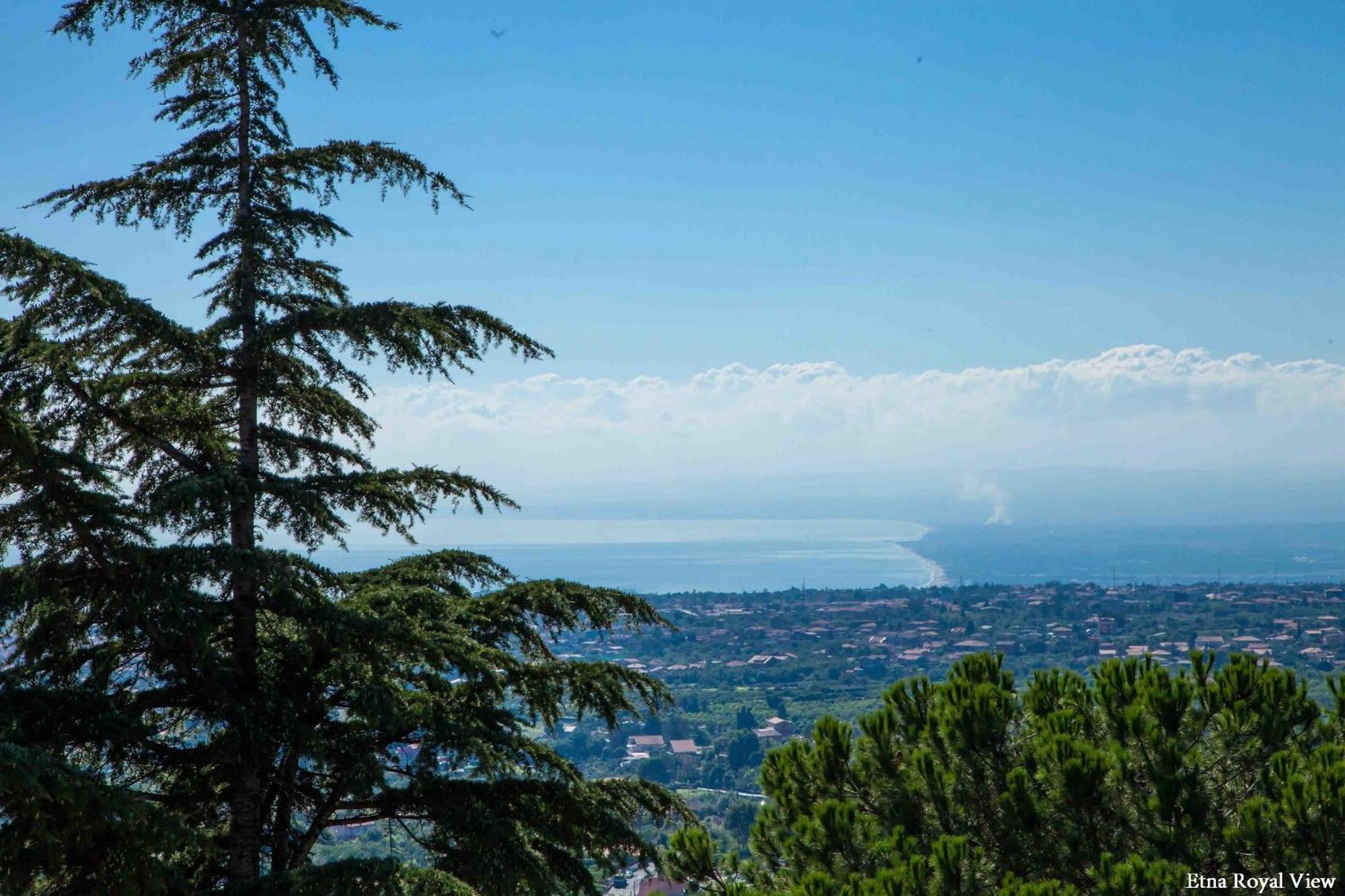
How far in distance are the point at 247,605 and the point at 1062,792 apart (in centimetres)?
432

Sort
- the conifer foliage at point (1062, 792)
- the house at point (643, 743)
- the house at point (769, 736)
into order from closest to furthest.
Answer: the conifer foliage at point (1062, 792), the house at point (769, 736), the house at point (643, 743)

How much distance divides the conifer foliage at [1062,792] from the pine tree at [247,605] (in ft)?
3.56

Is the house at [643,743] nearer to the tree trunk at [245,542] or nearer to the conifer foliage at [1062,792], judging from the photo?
the conifer foliage at [1062,792]

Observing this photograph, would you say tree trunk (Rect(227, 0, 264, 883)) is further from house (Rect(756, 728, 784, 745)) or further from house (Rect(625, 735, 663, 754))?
house (Rect(625, 735, 663, 754))

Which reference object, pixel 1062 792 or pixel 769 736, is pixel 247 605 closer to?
pixel 1062 792

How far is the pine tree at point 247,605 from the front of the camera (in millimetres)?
4852

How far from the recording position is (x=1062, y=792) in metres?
5.21

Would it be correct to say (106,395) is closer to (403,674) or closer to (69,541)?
(69,541)

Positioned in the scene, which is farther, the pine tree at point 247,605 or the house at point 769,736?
the house at point 769,736

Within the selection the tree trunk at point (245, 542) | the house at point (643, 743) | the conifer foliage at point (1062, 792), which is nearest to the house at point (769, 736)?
the house at point (643, 743)

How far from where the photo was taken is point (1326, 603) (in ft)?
263

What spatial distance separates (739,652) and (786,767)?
69.8 metres

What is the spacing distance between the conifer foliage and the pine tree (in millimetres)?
1084

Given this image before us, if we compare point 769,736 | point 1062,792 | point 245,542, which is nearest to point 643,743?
point 769,736
